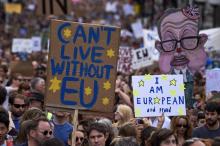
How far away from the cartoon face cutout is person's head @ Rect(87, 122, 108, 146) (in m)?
3.11

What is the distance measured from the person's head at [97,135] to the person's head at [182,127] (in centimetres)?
150

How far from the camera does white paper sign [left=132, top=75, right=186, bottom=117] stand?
425 inches

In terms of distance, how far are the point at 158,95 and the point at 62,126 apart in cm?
112

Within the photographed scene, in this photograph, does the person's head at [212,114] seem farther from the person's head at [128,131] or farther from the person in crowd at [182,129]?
the person's head at [128,131]

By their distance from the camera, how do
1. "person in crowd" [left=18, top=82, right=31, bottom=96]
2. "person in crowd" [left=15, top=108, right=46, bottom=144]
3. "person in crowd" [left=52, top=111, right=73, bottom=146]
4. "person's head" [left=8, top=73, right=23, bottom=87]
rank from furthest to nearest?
"person's head" [left=8, top=73, right=23, bottom=87], "person in crowd" [left=18, top=82, right=31, bottom=96], "person in crowd" [left=52, top=111, right=73, bottom=146], "person in crowd" [left=15, top=108, right=46, bottom=144]

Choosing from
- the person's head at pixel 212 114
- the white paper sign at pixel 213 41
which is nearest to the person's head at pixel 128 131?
the person's head at pixel 212 114

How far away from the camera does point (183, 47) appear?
12.3 m

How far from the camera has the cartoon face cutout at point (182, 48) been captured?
1226 centimetres

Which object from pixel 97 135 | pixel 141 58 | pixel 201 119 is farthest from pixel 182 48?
pixel 141 58

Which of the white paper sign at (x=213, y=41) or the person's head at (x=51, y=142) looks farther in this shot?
the white paper sign at (x=213, y=41)

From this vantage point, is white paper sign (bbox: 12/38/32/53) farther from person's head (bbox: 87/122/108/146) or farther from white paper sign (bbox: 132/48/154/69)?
person's head (bbox: 87/122/108/146)

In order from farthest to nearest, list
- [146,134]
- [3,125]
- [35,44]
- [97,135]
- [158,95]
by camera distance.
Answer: [35,44], [158,95], [146,134], [97,135], [3,125]

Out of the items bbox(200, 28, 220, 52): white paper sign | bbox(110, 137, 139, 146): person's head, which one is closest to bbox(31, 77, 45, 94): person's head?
bbox(110, 137, 139, 146): person's head

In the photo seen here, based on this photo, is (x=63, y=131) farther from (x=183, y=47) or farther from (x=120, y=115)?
(x=183, y=47)
